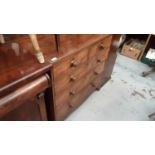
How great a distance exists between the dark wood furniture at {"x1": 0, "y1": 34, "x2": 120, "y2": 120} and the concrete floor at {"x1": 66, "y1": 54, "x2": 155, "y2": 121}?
477 mm

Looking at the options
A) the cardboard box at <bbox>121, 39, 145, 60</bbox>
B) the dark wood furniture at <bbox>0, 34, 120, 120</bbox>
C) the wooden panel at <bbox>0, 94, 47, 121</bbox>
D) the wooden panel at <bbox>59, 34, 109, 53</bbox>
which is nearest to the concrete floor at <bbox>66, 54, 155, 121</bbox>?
the cardboard box at <bbox>121, 39, 145, 60</bbox>

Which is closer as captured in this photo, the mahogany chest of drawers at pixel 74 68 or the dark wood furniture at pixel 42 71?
the dark wood furniture at pixel 42 71

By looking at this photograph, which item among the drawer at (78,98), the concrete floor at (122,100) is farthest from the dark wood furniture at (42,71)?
the concrete floor at (122,100)

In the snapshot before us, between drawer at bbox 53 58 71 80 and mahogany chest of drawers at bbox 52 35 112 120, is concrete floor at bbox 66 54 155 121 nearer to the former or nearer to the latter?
mahogany chest of drawers at bbox 52 35 112 120

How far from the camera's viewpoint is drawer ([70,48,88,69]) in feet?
2.96

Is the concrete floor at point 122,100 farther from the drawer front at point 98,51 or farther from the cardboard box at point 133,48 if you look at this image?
the drawer front at point 98,51

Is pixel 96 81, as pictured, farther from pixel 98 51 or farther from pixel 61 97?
pixel 61 97

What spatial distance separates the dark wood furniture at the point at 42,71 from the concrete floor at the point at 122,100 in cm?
48

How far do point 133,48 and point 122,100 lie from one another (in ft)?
3.53

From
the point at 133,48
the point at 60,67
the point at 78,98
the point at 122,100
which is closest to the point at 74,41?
the point at 60,67

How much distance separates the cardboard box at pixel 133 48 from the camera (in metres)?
2.32
